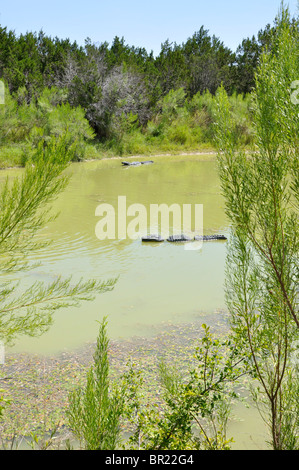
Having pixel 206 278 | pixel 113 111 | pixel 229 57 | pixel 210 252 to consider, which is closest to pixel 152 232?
pixel 210 252

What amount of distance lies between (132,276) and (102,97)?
1899 cm

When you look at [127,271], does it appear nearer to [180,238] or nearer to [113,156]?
[180,238]

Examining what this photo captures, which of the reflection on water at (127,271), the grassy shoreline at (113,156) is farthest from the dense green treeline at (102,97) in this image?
the reflection on water at (127,271)

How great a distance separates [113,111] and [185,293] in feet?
65.6

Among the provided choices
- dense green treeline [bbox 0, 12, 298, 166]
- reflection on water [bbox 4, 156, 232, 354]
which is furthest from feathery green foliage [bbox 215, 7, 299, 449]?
dense green treeline [bbox 0, 12, 298, 166]

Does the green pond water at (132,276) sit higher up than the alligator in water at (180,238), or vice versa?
the alligator in water at (180,238)

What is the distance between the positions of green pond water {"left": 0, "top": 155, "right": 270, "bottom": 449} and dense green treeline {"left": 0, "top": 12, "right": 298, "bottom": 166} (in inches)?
328

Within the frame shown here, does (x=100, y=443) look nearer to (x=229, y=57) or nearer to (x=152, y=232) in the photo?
(x=152, y=232)

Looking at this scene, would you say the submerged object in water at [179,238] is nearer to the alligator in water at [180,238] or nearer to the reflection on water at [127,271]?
the alligator in water at [180,238]

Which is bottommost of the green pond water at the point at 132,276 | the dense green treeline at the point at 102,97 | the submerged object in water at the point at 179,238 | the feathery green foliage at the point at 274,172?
the green pond water at the point at 132,276

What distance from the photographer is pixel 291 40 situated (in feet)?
6.91

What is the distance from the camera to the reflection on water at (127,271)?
5.15m

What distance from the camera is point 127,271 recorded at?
698 cm

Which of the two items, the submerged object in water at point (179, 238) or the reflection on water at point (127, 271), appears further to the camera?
the submerged object in water at point (179, 238)
